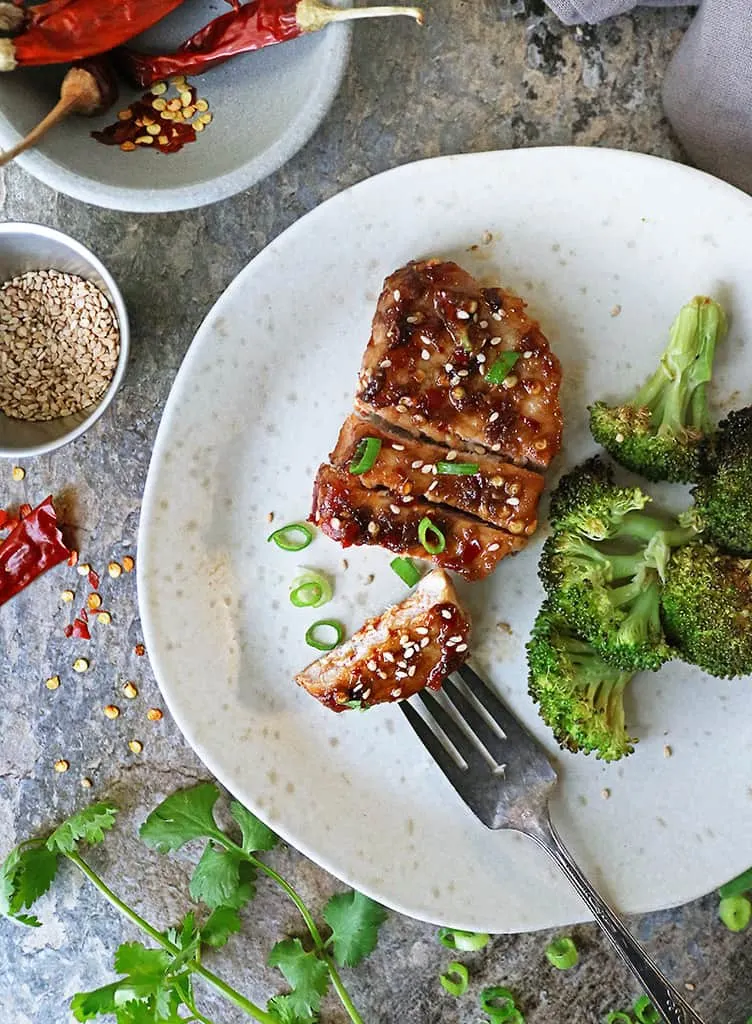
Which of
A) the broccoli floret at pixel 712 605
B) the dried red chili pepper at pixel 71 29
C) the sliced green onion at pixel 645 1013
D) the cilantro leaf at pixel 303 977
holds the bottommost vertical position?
the sliced green onion at pixel 645 1013

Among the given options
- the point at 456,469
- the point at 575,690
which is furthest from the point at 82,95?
the point at 575,690

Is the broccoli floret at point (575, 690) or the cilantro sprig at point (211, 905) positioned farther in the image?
the cilantro sprig at point (211, 905)

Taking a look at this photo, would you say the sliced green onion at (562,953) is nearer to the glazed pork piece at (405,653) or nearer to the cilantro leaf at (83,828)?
the glazed pork piece at (405,653)

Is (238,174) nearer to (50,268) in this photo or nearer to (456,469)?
A: (50,268)

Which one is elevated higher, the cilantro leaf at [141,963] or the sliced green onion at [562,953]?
the cilantro leaf at [141,963]

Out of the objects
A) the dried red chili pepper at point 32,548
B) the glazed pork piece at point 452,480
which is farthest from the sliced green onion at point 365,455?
the dried red chili pepper at point 32,548

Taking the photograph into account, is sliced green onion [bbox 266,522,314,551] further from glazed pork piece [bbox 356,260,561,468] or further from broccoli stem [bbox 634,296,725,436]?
broccoli stem [bbox 634,296,725,436]

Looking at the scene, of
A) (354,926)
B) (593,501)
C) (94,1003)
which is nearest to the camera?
(593,501)
